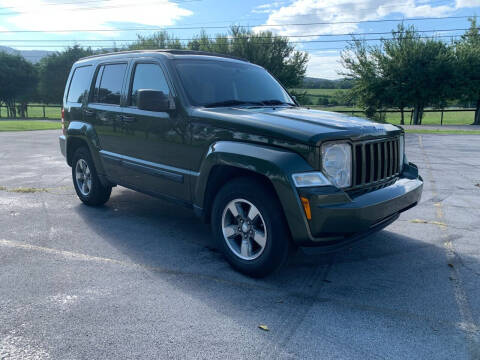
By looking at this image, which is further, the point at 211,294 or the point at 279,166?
the point at 211,294

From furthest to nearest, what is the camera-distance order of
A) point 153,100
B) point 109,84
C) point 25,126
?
1. point 25,126
2. point 109,84
3. point 153,100

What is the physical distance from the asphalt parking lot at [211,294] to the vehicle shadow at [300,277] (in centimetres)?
1

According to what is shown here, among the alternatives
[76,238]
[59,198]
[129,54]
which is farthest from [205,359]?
[59,198]

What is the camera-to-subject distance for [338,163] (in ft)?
11.1

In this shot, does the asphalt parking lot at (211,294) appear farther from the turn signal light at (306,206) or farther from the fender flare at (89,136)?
the fender flare at (89,136)

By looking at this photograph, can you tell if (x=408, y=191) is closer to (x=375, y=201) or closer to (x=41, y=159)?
(x=375, y=201)

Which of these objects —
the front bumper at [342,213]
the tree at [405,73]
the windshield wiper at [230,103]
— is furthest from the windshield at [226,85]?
the tree at [405,73]

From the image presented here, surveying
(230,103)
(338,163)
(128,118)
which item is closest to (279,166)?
(338,163)

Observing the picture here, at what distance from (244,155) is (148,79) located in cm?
190

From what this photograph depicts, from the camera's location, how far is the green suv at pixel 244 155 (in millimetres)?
3248

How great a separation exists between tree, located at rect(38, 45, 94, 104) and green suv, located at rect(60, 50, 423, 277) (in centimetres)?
5442

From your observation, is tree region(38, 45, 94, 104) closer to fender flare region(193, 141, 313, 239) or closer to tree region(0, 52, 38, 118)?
tree region(0, 52, 38, 118)

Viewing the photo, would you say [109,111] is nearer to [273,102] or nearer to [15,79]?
[273,102]

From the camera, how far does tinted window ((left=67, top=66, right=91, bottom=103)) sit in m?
5.95
